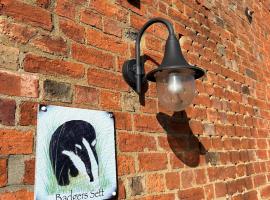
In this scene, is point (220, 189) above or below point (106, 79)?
below

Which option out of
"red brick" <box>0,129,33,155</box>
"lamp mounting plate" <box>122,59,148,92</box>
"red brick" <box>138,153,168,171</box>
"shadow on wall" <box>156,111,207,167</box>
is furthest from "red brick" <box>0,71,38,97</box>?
"shadow on wall" <box>156,111,207,167</box>

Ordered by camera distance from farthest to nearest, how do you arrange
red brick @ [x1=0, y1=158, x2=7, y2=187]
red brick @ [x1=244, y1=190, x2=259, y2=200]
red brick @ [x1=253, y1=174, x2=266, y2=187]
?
red brick @ [x1=253, y1=174, x2=266, y2=187]
red brick @ [x1=244, y1=190, x2=259, y2=200]
red brick @ [x1=0, y1=158, x2=7, y2=187]

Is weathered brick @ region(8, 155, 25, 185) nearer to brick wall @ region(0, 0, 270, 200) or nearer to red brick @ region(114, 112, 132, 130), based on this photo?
brick wall @ region(0, 0, 270, 200)

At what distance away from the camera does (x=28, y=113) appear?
1043mm

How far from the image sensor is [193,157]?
5.57 ft

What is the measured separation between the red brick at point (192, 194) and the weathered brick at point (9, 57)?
3.06 feet

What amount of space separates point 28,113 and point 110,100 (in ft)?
1.23

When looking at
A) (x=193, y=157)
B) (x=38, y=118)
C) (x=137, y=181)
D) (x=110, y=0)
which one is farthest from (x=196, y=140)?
(x=38, y=118)

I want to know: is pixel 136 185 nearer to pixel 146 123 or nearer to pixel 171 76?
pixel 146 123

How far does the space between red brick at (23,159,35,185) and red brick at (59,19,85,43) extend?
49 cm

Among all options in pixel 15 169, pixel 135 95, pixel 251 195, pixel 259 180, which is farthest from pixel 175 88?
pixel 259 180

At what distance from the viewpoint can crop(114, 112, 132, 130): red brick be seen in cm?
133

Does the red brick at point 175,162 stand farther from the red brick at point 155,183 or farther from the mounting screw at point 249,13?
the mounting screw at point 249,13

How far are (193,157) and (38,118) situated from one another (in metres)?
0.91
